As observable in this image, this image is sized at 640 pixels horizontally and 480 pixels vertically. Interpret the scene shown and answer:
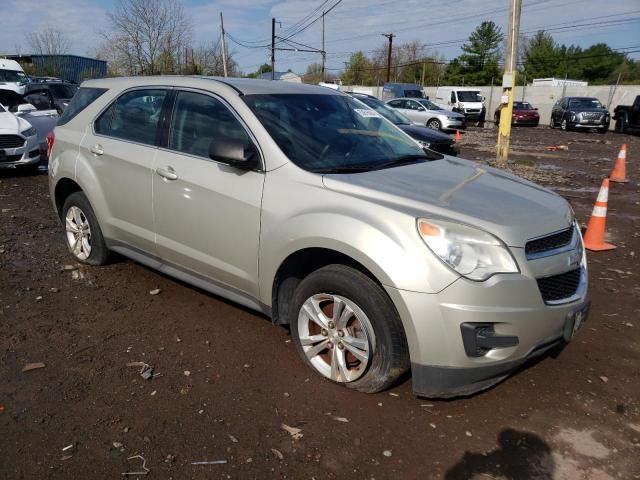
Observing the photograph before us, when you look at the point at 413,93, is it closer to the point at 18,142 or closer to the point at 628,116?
A: the point at 628,116

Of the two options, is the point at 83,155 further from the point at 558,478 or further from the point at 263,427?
the point at 558,478

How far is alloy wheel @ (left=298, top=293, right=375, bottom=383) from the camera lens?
2.92 metres

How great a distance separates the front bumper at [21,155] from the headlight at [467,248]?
9.56 metres

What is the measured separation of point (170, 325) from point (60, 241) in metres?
2.82

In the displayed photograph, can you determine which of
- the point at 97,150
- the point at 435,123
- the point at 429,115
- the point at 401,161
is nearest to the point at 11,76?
the point at 429,115

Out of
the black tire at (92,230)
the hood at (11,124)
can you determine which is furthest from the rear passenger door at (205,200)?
the hood at (11,124)

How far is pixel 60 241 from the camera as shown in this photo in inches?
236

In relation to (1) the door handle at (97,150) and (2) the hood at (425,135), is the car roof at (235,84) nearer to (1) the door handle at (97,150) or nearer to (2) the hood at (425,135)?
(1) the door handle at (97,150)

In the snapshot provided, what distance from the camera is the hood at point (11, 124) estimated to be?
959 centimetres

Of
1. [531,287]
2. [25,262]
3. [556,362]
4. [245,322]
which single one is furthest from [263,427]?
[25,262]

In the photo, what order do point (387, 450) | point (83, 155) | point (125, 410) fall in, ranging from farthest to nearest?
point (83, 155)
point (125, 410)
point (387, 450)

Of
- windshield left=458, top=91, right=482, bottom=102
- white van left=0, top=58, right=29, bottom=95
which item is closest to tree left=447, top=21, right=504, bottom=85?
windshield left=458, top=91, right=482, bottom=102

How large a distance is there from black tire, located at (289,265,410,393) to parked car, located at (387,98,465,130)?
19.8 meters

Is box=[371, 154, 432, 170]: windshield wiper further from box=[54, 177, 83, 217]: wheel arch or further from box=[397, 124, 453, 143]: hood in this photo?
box=[397, 124, 453, 143]: hood
